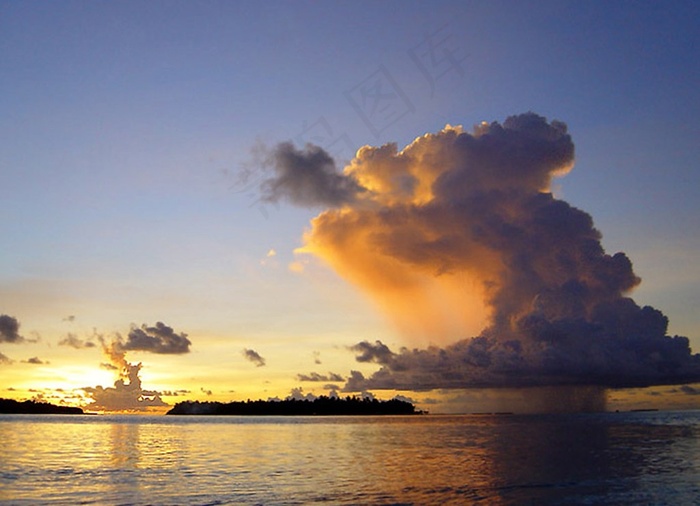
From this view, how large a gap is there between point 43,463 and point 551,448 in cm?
7511

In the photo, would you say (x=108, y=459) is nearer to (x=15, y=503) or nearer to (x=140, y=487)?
(x=140, y=487)

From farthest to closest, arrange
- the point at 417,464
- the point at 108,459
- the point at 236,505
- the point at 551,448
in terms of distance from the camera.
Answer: the point at 551,448, the point at 108,459, the point at 417,464, the point at 236,505

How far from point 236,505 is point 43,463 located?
45.6 m

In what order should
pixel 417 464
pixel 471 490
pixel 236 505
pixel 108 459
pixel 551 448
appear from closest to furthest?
1. pixel 236 505
2. pixel 471 490
3. pixel 417 464
4. pixel 108 459
5. pixel 551 448

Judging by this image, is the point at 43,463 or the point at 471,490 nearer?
the point at 471,490

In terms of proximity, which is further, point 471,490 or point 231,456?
point 231,456

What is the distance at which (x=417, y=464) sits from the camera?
261ft

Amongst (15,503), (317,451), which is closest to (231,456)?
(317,451)

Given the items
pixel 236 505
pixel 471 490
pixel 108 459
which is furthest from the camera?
pixel 108 459

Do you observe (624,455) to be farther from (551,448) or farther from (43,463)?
(43,463)

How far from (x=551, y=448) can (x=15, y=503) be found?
8088 centimetres

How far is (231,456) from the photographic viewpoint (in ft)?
312

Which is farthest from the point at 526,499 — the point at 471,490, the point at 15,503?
the point at 15,503

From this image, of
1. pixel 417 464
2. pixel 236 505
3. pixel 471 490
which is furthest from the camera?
pixel 417 464
